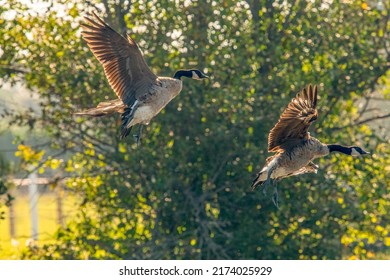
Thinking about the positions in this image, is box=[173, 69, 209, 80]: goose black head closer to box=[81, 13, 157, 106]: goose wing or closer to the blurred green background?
box=[81, 13, 157, 106]: goose wing

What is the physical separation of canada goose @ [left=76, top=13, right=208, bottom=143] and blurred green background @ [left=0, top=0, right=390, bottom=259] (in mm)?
2471

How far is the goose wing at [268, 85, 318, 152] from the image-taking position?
8.05 m

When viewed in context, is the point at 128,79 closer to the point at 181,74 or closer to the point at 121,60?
the point at 121,60

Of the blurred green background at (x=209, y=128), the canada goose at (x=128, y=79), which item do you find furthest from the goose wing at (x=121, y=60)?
the blurred green background at (x=209, y=128)

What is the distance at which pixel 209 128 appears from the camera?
11.8 metres

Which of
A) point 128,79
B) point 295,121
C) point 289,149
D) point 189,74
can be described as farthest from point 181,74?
point 295,121

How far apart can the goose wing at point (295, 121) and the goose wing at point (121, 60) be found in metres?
1.10

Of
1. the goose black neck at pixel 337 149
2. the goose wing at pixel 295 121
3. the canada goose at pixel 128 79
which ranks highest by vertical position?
the canada goose at pixel 128 79

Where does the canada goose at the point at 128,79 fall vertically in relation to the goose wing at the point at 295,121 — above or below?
above

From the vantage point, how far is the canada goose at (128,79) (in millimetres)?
8820

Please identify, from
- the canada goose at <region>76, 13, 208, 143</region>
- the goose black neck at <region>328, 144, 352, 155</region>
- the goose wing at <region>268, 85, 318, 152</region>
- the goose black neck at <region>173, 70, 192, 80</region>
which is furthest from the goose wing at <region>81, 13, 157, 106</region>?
the goose black neck at <region>328, 144, 352, 155</region>

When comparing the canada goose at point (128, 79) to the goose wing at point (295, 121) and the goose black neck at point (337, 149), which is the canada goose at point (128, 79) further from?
the goose black neck at point (337, 149)

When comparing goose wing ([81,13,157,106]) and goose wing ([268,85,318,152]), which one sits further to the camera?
goose wing ([81,13,157,106])
